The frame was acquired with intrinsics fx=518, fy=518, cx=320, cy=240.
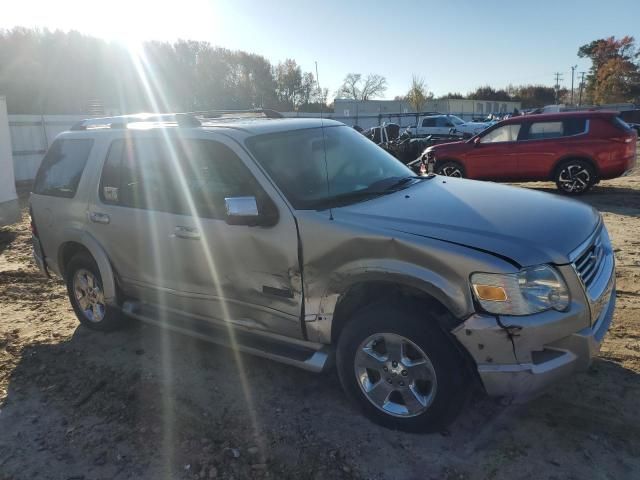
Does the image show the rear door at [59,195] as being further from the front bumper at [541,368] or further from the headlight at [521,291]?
the front bumper at [541,368]

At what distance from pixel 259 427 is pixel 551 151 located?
10.1 meters

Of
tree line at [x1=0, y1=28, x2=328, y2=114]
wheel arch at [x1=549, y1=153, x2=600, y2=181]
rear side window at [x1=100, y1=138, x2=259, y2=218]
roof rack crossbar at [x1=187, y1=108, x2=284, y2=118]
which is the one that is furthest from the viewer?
tree line at [x1=0, y1=28, x2=328, y2=114]

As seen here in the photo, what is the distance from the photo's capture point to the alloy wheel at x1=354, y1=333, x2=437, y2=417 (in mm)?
2961

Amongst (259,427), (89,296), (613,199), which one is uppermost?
(89,296)

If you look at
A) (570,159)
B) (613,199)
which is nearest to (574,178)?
(570,159)

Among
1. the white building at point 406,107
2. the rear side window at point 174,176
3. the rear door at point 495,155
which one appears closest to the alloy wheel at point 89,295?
the rear side window at point 174,176

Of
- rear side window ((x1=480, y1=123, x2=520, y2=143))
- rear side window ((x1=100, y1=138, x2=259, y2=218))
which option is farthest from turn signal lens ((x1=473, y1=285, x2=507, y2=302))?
rear side window ((x1=480, y1=123, x2=520, y2=143))

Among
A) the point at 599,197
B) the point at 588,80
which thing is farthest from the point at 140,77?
the point at 588,80

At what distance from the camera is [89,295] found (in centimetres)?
494

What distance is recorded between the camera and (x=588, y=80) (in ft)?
263

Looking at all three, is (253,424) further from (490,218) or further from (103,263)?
(103,263)

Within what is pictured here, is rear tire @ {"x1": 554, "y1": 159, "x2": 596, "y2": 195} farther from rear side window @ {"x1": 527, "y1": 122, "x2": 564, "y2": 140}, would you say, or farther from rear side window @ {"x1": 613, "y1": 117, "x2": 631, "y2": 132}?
rear side window @ {"x1": 613, "y1": 117, "x2": 631, "y2": 132}

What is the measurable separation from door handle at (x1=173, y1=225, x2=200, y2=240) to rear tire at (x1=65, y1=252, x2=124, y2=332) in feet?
4.12

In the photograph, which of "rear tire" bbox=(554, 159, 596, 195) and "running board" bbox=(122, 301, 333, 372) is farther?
"rear tire" bbox=(554, 159, 596, 195)
